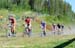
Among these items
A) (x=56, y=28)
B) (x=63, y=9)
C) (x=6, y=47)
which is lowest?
(x=63, y=9)

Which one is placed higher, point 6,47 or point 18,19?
point 6,47

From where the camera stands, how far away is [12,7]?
83375mm

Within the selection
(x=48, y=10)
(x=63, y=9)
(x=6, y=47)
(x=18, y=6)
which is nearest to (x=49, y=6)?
(x=48, y=10)

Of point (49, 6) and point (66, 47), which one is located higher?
point (66, 47)

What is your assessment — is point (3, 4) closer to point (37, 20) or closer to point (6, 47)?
point (37, 20)

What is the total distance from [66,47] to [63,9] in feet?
353

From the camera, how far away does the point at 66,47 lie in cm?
1564

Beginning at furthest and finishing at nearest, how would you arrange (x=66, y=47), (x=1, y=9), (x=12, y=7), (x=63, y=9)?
(x=63, y=9), (x=12, y=7), (x=1, y=9), (x=66, y=47)

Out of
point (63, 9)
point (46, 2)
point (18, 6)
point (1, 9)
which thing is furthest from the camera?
point (63, 9)

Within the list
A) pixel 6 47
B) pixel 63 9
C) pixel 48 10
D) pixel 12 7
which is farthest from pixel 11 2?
pixel 6 47

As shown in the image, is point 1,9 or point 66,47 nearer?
point 66,47

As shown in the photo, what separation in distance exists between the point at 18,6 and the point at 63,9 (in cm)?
3410

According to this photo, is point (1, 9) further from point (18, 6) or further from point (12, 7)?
point (18, 6)

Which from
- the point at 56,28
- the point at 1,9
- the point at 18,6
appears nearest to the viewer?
the point at 56,28
